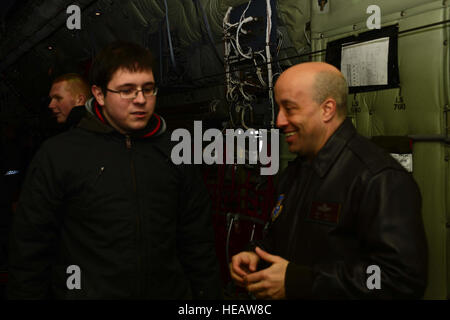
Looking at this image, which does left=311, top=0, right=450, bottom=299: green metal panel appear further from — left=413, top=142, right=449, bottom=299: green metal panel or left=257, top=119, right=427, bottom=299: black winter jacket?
left=257, top=119, right=427, bottom=299: black winter jacket

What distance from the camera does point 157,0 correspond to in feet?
16.2

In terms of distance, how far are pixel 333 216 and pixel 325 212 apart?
0.04m

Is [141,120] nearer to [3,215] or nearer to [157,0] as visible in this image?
[3,215]

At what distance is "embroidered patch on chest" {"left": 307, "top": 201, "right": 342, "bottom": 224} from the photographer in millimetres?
1377

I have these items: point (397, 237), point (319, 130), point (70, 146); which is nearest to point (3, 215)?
point (70, 146)

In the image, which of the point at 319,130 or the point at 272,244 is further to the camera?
the point at 272,244

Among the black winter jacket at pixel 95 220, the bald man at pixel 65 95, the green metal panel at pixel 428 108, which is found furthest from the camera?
the bald man at pixel 65 95

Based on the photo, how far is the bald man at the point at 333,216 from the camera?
1216 millimetres

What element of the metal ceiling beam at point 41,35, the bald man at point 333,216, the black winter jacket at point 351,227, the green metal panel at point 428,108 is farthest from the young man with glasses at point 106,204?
the metal ceiling beam at point 41,35

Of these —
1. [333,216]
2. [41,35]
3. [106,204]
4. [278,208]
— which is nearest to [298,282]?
[333,216]

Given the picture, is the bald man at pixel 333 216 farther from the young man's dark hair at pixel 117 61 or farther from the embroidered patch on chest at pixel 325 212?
the young man's dark hair at pixel 117 61

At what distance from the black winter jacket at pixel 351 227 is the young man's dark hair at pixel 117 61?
97cm

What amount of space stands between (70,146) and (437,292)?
90.4 inches

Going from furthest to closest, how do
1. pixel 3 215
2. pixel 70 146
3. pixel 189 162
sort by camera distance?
pixel 3 215, pixel 189 162, pixel 70 146
